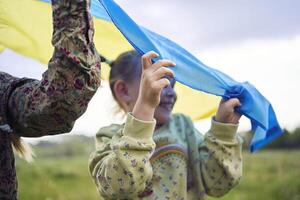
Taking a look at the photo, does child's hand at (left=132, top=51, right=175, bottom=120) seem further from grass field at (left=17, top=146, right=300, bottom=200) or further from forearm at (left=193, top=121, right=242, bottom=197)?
grass field at (left=17, top=146, right=300, bottom=200)

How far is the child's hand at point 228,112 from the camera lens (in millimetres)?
2545

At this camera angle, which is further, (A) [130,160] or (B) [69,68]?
(A) [130,160]

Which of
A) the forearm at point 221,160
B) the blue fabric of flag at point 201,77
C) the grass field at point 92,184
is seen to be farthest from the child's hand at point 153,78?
the grass field at point 92,184

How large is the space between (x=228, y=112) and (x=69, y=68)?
1351 mm

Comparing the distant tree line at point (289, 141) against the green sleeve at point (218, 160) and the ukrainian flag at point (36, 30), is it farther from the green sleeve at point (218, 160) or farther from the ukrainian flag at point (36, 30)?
the green sleeve at point (218, 160)

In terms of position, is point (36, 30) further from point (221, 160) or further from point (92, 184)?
point (92, 184)

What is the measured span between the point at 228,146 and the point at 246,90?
0.32 m

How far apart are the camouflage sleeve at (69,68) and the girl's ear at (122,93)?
55.6 inches

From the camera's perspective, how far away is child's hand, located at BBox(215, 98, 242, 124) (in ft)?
8.35

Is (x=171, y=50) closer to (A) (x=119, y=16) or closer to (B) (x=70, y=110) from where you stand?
(A) (x=119, y=16)

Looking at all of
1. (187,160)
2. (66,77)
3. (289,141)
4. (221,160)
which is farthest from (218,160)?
(289,141)

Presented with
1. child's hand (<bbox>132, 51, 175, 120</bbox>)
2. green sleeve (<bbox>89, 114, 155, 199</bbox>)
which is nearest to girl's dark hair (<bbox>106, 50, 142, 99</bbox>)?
green sleeve (<bbox>89, 114, 155, 199</bbox>)

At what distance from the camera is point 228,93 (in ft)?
8.28

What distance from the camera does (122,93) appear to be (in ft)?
9.55
